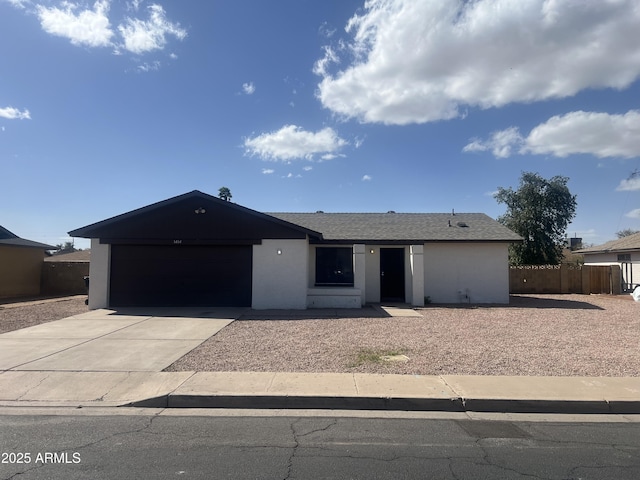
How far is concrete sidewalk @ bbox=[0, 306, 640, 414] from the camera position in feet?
18.8

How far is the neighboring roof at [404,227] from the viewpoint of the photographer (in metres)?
18.2

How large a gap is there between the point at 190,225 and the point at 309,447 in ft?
40.5

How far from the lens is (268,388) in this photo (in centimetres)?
614

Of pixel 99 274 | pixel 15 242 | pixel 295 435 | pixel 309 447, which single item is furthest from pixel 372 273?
pixel 15 242

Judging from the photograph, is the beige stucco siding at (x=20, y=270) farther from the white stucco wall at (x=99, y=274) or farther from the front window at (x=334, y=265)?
the front window at (x=334, y=265)

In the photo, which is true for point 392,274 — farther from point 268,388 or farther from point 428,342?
point 268,388

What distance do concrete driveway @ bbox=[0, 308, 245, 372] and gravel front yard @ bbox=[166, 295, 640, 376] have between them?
2.06ft

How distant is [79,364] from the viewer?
7578 mm

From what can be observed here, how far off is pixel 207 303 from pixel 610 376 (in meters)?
12.3

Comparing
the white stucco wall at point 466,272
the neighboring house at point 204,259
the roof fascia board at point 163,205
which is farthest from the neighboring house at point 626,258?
the roof fascia board at point 163,205

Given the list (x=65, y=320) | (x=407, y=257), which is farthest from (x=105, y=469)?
(x=407, y=257)

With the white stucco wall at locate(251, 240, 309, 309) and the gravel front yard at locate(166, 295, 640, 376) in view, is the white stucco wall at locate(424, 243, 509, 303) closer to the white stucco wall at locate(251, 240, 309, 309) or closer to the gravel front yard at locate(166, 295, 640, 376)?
the gravel front yard at locate(166, 295, 640, 376)

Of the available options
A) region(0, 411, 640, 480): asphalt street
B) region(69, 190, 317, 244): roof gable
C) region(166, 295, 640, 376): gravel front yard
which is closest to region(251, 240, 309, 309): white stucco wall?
region(69, 190, 317, 244): roof gable

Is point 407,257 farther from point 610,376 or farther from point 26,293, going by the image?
point 26,293
